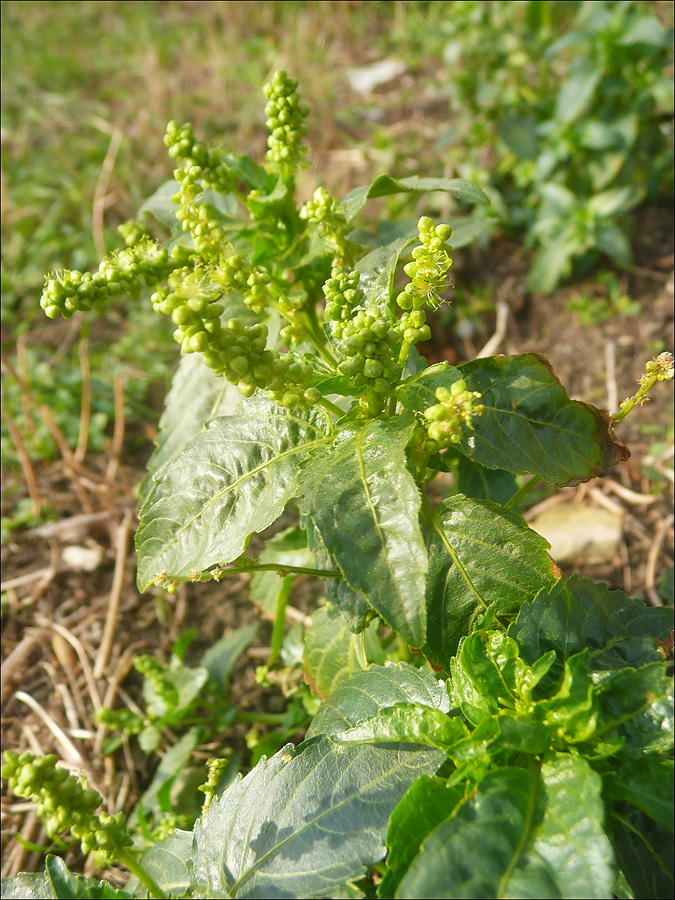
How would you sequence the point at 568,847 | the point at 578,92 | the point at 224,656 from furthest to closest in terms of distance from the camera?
1. the point at 578,92
2. the point at 224,656
3. the point at 568,847

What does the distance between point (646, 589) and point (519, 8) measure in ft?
9.20

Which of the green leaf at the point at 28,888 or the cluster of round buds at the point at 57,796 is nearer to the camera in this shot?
the cluster of round buds at the point at 57,796

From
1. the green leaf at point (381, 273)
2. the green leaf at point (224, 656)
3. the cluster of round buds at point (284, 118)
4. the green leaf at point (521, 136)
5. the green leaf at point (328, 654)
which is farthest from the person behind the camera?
the green leaf at point (521, 136)

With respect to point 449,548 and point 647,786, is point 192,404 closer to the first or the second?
point 449,548

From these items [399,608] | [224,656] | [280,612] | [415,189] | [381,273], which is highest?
[415,189]

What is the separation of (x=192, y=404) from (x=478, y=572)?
3.11 feet

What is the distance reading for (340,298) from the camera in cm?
142

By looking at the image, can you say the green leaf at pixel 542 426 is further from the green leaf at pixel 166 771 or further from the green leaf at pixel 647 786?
the green leaf at pixel 166 771

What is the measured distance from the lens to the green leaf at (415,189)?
5.52ft

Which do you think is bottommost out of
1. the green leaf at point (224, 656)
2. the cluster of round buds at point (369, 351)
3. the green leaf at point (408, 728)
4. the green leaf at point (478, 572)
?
the green leaf at point (224, 656)

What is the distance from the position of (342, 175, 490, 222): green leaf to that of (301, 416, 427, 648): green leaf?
0.69m

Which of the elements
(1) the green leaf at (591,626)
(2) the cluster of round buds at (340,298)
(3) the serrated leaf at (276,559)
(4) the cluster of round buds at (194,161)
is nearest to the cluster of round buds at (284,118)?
(4) the cluster of round buds at (194,161)

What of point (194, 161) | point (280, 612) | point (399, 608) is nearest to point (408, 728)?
point (399, 608)

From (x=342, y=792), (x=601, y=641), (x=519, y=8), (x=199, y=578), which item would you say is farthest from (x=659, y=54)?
(x=342, y=792)
